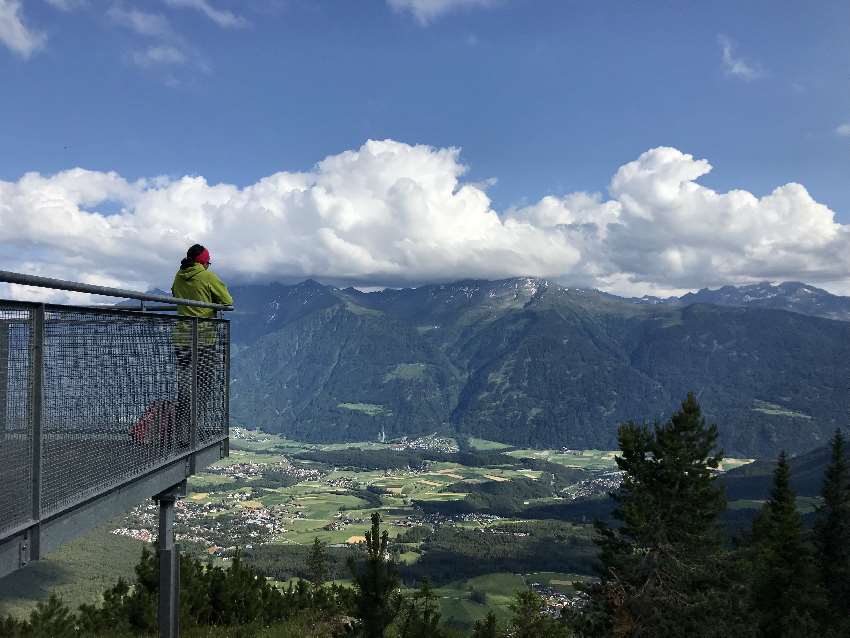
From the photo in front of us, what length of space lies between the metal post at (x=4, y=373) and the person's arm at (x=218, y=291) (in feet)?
17.8

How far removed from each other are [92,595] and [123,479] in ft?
481

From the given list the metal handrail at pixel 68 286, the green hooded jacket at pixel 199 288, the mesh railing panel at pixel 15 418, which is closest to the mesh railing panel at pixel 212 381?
the green hooded jacket at pixel 199 288

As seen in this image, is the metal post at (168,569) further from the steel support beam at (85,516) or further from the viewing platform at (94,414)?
the steel support beam at (85,516)

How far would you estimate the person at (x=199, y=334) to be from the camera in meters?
9.35

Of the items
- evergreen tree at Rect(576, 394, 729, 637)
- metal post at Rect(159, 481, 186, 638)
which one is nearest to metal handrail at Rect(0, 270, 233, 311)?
metal post at Rect(159, 481, 186, 638)

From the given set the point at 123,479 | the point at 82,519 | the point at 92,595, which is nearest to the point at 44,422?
the point at 82,519

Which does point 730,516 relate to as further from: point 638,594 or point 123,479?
point 123,479

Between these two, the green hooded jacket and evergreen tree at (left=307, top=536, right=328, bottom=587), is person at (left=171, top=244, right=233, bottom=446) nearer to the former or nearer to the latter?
the green hooded jacket

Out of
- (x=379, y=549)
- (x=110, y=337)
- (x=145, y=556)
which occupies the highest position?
(x=110, y=337)

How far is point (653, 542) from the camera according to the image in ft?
81.0

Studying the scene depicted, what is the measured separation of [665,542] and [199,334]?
21.0 meters

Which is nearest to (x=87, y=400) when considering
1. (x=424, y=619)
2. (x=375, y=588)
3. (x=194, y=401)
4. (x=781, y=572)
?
(x=194, y=401)

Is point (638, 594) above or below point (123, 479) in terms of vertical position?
below

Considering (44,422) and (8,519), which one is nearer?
(8,519)
